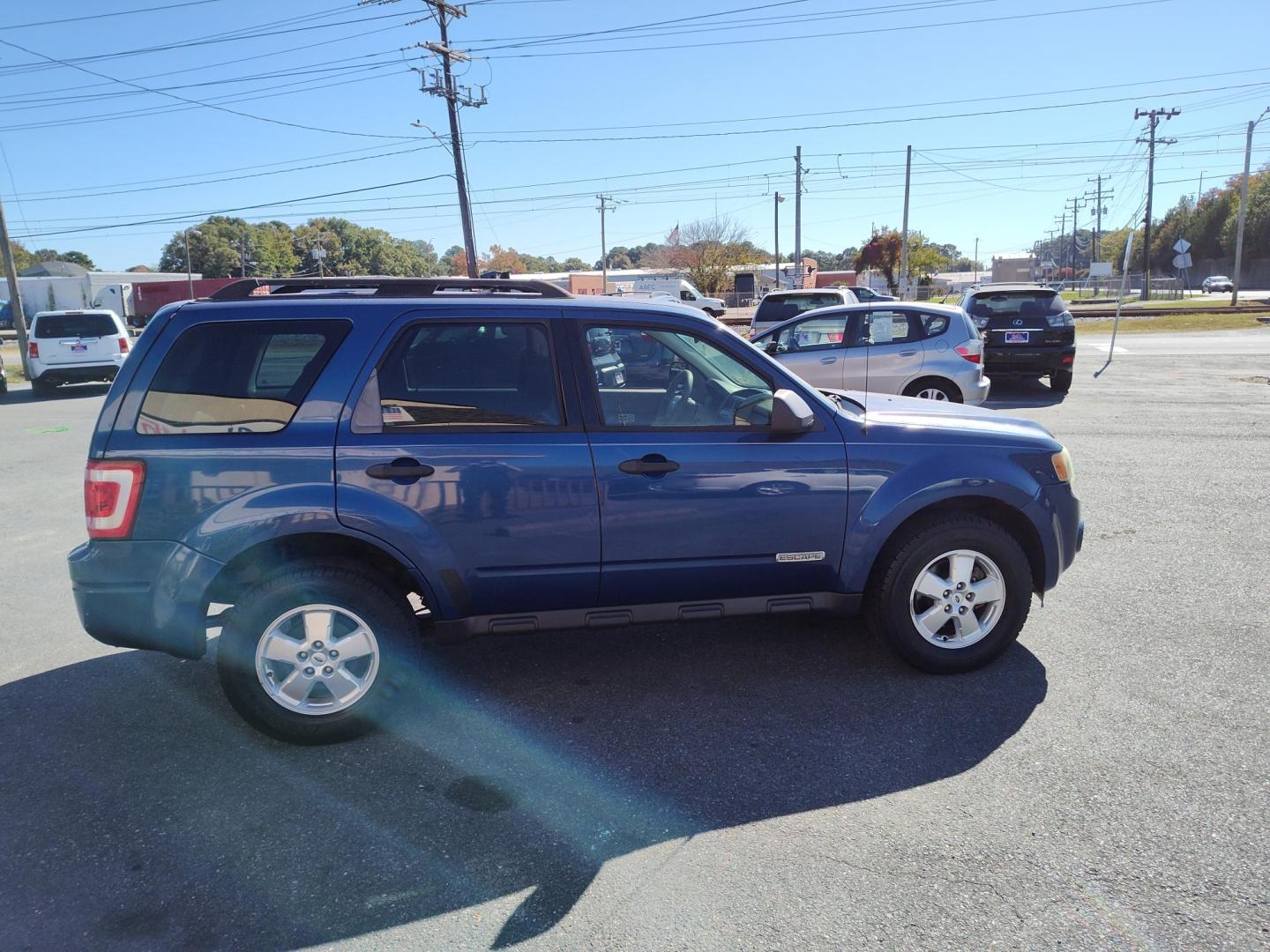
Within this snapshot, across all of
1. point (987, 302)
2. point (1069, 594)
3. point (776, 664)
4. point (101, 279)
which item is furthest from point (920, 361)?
point (101, 279)

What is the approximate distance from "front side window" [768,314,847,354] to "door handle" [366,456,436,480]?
8.24 m

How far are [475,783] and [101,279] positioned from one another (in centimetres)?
7649

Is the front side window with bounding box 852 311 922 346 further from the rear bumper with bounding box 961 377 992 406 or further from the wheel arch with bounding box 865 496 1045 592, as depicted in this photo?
the wheel arch with bounding box 865 496 1045 592

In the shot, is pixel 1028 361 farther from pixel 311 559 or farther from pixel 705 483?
pixel 311 559

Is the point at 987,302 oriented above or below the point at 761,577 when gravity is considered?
above

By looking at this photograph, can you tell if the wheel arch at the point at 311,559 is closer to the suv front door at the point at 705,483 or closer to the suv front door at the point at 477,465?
the suv front door at the point at 477,465

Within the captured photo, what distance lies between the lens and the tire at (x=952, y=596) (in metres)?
4.08

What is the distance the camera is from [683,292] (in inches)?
1523

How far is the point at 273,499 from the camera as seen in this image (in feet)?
11.6

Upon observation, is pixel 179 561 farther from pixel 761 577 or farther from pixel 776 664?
pixel 776 664

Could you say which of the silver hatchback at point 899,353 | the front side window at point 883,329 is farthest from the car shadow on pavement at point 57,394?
the front side window at point 883,329

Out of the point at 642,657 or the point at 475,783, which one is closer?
the point at 475,783

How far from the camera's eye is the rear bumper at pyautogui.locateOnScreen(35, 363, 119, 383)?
1764 cm

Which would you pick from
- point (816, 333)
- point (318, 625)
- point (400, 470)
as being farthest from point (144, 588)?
point (816, 333)
